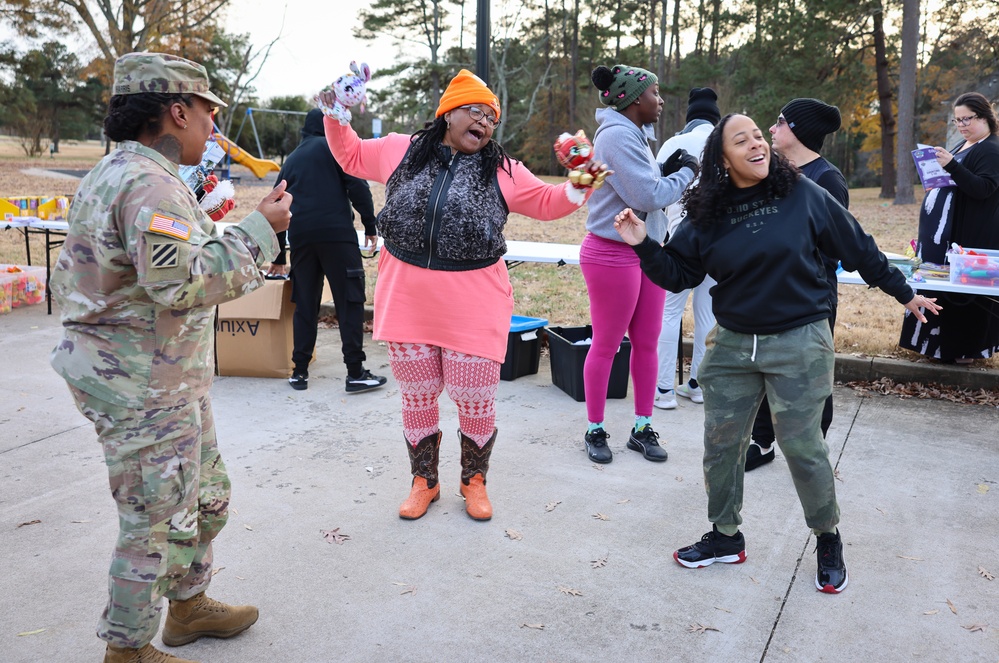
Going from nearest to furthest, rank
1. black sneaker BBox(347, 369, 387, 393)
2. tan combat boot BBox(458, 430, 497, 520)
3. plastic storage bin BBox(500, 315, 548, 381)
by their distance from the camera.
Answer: tan combat boot BBox(458, 430, 497, 520) < black sneaker BBox(347, 369, 387, 393) < plastic storage bin BBox(500, 315, 548, 381)

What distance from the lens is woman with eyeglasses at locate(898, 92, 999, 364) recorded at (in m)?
5.26

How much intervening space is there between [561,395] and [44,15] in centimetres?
3095

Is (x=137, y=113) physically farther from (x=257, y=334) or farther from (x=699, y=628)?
(x=257, y=334)

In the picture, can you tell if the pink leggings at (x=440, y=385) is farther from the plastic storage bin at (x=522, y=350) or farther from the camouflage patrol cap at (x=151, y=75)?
the plastic storage bin at (x=522, y=350)

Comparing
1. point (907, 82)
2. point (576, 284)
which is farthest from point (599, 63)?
point (576, 284)

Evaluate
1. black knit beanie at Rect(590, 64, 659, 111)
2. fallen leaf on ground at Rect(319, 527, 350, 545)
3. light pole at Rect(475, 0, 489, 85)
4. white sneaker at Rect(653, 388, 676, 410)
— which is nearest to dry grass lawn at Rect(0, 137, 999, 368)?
white sneaker at Rect(653, 388, 676, 410)

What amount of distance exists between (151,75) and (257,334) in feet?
12.8

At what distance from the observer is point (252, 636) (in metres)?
2.76

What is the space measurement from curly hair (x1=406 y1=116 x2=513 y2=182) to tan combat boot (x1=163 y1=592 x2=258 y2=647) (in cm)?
187

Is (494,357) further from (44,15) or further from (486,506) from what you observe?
(44,15)

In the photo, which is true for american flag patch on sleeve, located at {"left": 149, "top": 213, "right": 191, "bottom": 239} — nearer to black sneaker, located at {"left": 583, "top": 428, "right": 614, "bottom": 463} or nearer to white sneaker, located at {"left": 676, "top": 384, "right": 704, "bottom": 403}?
black sneaker, located at {"left": 583, "top": 428, "right": 614, "bottom": 463}

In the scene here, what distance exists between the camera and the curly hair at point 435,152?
11.4 ft

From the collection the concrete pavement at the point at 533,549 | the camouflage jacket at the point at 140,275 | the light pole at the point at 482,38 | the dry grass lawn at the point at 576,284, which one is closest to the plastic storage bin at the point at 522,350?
the concrete pavement at the point at 533,549

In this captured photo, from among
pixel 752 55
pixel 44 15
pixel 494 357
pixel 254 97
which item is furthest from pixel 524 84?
pixel 494 357
